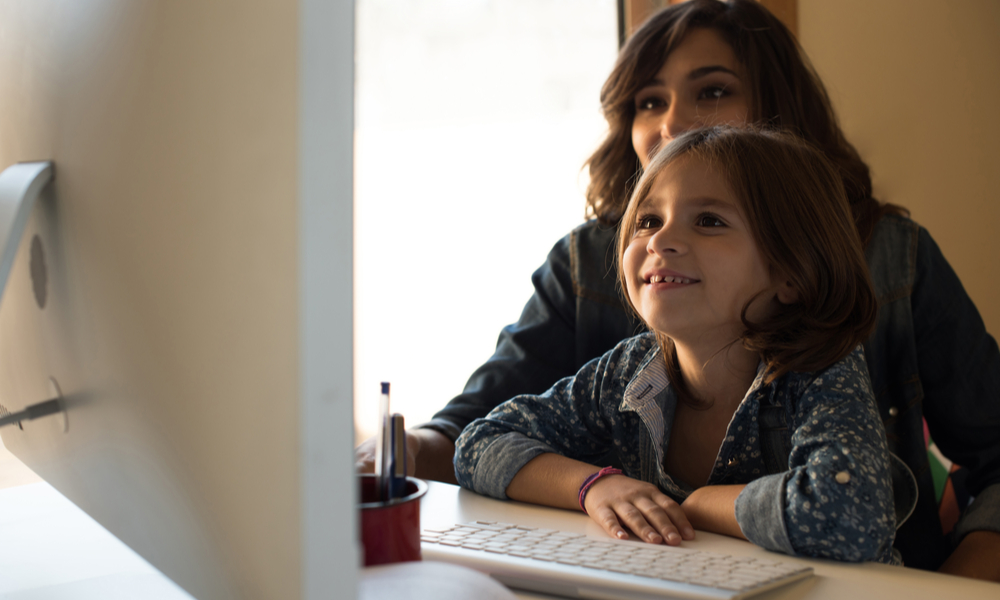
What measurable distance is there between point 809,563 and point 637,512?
15cm

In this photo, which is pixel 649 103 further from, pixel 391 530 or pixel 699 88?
pixel 391 530

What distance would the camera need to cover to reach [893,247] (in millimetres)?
1156

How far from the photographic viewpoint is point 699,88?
1.26m

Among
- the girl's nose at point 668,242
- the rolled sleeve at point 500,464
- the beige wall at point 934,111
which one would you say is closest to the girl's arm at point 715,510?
the rolled sleeve at point 500,464

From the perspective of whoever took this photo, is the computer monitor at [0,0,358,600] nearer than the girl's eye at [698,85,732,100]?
Yes

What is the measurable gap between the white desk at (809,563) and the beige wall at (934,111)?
1260 mm

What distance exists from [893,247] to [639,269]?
498 mm

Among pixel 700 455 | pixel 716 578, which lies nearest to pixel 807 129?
pixel 700 455

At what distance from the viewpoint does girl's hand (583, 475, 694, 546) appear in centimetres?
66

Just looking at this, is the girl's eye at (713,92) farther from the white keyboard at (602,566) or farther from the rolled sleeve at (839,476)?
the white keyboard at (602,566)

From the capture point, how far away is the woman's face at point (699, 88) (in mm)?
1233

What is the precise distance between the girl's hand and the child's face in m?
0.24

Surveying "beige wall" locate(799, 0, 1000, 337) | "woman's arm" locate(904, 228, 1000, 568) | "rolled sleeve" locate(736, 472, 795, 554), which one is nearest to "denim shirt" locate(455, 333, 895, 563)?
"rolled sleeve" locate(736, 472, 795, 554)

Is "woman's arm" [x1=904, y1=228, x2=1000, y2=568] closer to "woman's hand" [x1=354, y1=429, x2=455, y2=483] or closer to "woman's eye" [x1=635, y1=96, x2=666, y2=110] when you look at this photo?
"woman's eye" [x1=635, y1=96, x2=666, y2=110]
